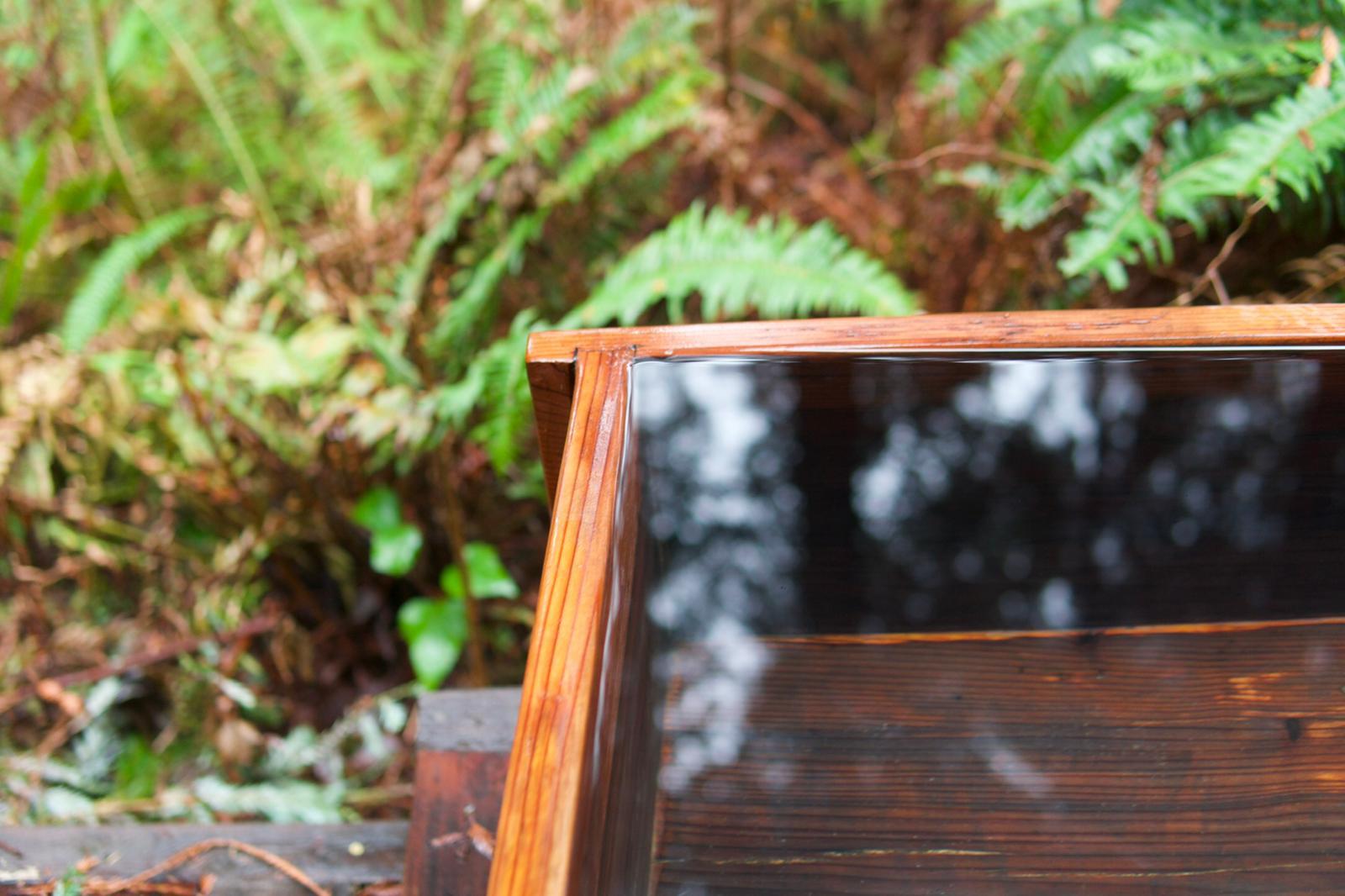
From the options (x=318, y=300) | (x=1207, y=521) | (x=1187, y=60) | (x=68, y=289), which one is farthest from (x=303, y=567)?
(x=1187, y=60)

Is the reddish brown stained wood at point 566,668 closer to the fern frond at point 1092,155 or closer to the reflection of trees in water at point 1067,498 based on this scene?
the reflection of trees in water at point 1067,498

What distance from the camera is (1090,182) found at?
1487mm

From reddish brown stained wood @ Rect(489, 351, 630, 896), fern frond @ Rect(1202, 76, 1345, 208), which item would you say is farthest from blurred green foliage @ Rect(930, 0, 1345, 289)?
Result: reddish brown stained wood @ Rect(489, 351, 630, 896)

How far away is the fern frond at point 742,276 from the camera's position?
1.51 metres

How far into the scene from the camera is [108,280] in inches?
82.1

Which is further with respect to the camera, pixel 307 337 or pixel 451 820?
pixel 307 337

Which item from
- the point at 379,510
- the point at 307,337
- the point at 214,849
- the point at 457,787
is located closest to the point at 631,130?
the point at 307,337

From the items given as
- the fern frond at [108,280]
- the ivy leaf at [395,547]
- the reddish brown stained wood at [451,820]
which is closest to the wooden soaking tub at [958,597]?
the reddish brown stained wood at [451,820]

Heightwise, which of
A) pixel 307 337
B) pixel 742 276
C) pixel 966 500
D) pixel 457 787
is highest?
pixel 742 276

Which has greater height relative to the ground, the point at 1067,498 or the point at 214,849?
the point at 1067,498

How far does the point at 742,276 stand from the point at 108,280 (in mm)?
1586

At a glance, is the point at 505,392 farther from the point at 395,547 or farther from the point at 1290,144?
the point at 1290,144

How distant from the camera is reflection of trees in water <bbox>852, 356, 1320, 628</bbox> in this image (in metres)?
0.90

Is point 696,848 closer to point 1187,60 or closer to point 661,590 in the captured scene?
point 661,590
